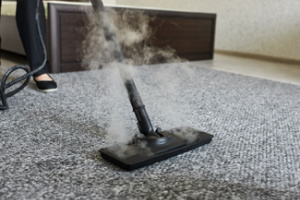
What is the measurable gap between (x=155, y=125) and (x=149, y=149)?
0.89ft

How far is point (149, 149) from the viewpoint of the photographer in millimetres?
721

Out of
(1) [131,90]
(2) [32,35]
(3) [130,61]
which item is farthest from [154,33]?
(1) [131,90]

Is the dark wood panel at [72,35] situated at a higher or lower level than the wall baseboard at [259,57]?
higher

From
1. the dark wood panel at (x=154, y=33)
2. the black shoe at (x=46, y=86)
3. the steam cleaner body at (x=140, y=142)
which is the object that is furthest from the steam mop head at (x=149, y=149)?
the dark wood panel at (x=154, y=33)

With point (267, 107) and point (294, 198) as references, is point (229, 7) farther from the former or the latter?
point (294, 198)

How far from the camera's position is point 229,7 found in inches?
134

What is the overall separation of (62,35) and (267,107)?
1256 mm

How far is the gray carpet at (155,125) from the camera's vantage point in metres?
0.61

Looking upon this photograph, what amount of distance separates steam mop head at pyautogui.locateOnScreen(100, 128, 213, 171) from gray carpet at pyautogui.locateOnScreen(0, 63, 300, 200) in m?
0.02

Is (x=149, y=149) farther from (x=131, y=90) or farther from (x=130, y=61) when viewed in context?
(x=130, y=61)

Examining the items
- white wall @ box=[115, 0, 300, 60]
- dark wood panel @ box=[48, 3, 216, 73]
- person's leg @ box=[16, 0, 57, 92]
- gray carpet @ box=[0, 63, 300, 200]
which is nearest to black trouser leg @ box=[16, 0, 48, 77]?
person's leg @ box=[16, 0, 57, 92]

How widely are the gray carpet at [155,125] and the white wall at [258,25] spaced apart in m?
1.59

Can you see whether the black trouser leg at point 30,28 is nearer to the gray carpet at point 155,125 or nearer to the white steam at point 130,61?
the gray carpet at point 155,125

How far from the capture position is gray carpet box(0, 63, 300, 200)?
1.99ft
